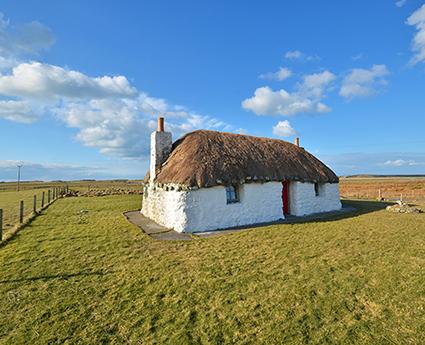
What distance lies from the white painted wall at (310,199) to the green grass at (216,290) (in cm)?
546

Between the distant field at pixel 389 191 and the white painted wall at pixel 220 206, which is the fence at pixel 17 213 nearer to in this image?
the white painted wall at pixel 220 206

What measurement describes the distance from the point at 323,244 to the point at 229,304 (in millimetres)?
5645

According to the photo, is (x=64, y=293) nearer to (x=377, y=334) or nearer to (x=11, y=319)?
(x=11, y=319)

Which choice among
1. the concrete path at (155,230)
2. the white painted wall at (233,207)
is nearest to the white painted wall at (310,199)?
the white painted wall at (233,207)

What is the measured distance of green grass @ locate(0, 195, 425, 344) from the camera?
14.8 feet

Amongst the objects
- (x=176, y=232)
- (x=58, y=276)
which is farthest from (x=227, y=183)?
(x=58, y=276)

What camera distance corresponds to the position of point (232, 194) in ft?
44.8

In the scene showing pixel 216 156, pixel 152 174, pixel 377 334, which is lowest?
pixel 377 334

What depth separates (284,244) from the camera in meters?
9.62

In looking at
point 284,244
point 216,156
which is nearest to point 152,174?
point 216,156

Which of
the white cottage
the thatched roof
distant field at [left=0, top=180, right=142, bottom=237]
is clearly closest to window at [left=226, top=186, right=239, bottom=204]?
the white cottage

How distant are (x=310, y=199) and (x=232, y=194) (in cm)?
626

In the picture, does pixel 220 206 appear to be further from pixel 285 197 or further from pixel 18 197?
pixel 18 197

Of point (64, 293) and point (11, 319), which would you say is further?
point (64, 293)
